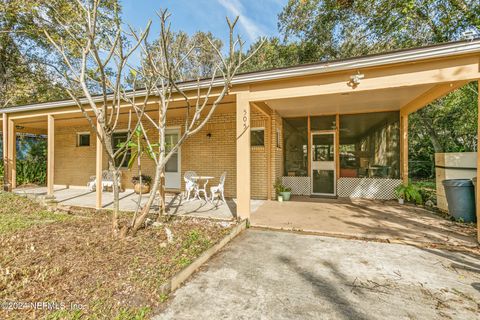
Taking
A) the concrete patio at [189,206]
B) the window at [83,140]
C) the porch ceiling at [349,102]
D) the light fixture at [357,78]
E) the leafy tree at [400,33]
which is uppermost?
the leafy tree at [400,33]

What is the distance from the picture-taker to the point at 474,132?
1124cm

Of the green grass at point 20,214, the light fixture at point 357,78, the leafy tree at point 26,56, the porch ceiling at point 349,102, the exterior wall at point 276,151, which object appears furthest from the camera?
the leafy tree at point 26,56

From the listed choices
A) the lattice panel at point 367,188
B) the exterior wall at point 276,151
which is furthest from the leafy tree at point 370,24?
the lattice panel at point 367,188

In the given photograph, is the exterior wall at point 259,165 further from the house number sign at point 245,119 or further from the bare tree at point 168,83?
the house number sign at point 245,119

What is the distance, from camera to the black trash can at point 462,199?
4832 millimetres

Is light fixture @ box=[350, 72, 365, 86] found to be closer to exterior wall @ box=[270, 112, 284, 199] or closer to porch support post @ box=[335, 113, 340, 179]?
exterior wall @ box=[270, 112, 284, 199]

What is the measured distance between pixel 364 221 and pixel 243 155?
3.07 meters

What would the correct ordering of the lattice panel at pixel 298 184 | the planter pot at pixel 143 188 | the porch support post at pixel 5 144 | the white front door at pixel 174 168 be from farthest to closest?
the white front door at pixel 174 168
the planter pot at pixel 143 188
the lattice panel at pixel 298 184
the porch support post at pixel 5 144

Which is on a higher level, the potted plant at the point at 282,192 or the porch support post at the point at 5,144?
the porch support post at the point at 5,144

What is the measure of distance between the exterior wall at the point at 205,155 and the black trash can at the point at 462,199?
4600mm

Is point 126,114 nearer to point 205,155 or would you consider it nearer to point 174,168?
point 174,168

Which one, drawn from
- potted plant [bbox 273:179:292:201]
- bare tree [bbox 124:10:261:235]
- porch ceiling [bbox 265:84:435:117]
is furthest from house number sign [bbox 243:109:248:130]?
potted plant [bbox 273:179:292:201]

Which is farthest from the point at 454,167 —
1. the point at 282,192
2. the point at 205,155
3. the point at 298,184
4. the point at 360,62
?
the point at 205,155

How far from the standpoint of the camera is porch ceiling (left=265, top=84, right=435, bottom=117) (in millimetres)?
5383
